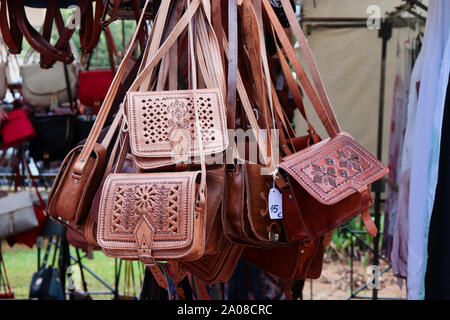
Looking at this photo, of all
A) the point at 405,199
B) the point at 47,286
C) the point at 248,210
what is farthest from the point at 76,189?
the point at 47,286

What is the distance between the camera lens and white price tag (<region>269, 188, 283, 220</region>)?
5.96 ft

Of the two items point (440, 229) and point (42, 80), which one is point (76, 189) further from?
point (42, 80)

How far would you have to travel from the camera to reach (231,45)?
1.84 m

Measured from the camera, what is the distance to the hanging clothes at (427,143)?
6.88 ft

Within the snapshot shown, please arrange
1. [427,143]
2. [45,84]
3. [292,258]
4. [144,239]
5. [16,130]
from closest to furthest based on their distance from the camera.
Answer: [144,239] < [292,258] < [427,143] < [16,130] < [45,84]

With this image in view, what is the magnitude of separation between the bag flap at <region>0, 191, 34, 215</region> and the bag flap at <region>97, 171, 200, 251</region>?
7.99ft

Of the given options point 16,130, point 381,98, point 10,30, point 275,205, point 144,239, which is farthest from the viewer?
point 16,130

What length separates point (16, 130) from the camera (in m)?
3.81

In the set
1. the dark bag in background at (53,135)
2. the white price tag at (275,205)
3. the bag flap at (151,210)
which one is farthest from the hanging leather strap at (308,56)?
the dark bag in background at (53,135)

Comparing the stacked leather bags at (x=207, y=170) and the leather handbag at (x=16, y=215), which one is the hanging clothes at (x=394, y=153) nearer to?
the stacked leather bags at (x=207, y=170)

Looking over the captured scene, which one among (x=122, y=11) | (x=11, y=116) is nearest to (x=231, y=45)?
(x=122, y=11)

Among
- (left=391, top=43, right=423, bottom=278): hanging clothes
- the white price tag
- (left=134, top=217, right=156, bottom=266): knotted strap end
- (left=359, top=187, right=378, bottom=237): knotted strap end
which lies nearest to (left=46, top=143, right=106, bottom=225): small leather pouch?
(left=134, top=217, right=156, bottom=266): knotted strap end

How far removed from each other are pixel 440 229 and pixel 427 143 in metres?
0.34

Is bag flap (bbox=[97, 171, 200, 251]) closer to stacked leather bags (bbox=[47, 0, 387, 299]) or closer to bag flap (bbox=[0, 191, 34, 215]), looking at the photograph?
stacked leather bags (bbox=[47, 0, 387, 299])
